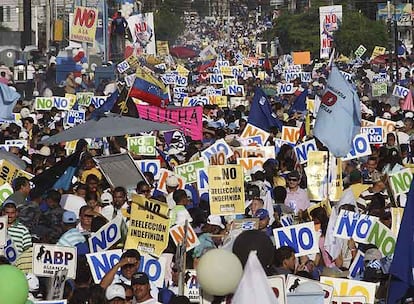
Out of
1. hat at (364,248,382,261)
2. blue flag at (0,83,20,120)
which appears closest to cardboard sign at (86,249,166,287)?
hat at (364,248,382,261)

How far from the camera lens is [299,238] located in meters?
10.6

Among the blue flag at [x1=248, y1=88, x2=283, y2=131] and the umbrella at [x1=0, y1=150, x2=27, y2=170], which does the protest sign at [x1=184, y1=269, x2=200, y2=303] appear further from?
the blue flag at [x1=248, y1=88, x2=283, y2=131]

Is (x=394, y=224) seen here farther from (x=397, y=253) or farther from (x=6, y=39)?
(x=6, y=39)

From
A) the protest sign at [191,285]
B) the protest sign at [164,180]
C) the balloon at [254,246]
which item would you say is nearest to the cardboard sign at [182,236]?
the protest sign at [191,285]

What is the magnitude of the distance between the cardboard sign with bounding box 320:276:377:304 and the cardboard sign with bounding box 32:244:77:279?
2.01m

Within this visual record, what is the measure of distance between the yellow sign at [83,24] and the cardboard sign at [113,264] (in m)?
22.5

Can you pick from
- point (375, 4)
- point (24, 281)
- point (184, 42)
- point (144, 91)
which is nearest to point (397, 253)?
point (24, 281)

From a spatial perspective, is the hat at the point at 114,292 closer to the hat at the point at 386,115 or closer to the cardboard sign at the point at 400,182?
the cardboard sign at the point at 400,182

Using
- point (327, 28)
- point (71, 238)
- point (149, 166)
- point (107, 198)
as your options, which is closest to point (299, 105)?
point (149, 166)

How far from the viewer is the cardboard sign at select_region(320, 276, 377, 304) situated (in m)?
9.20

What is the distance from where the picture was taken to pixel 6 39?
4544cm

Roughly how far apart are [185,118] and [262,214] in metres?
6.96

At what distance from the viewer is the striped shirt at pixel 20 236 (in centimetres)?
1104

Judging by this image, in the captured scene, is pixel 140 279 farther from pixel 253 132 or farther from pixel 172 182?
pixel 253 132
